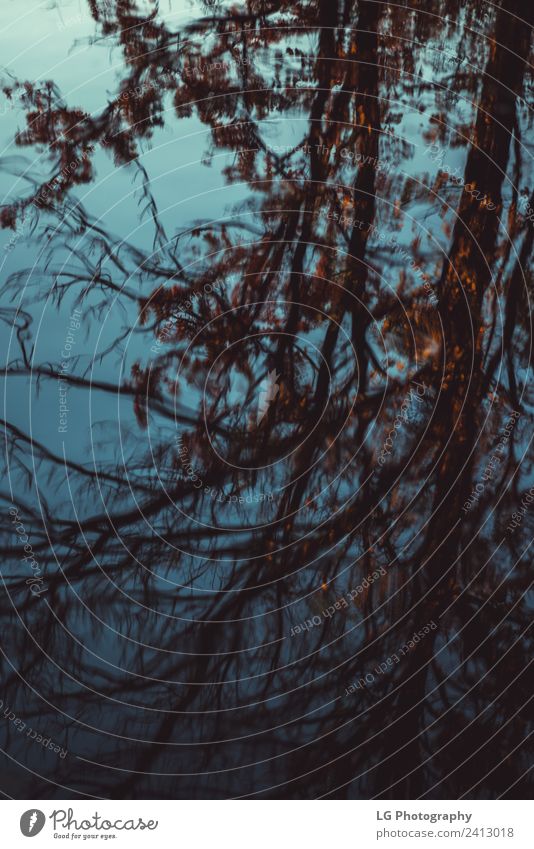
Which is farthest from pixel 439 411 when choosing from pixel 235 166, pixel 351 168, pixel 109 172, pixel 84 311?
pixel 109 172

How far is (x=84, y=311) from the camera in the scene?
94.2 inches

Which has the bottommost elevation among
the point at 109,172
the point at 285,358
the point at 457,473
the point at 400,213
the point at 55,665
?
the point at 55,665

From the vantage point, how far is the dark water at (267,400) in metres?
2.30

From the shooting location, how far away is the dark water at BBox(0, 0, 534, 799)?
230cm

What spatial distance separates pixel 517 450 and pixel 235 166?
59.3 inches

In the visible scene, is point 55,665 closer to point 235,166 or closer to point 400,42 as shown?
point 235,166
